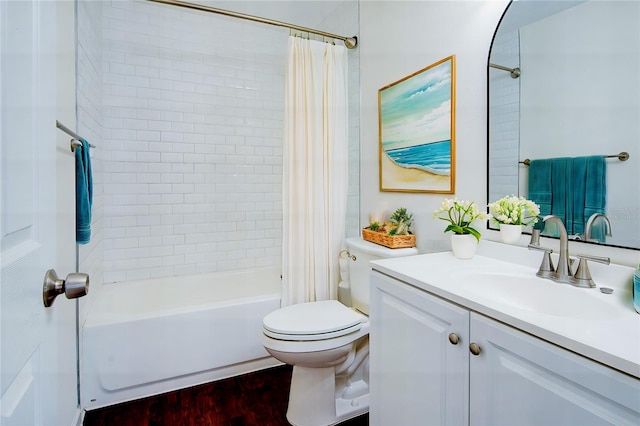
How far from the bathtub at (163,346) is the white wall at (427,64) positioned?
1.08 metres

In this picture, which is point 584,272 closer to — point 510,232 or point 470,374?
point 510,232

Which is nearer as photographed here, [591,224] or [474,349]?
[474,349]

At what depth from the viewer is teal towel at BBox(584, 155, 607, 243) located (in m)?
1.10

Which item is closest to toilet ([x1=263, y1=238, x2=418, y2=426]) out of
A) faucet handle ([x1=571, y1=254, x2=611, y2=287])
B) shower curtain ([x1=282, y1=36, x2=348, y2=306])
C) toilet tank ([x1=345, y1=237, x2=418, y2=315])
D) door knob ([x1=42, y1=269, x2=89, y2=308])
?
toilet tank ([x1=345, y1=237, x2=418, y2=315])

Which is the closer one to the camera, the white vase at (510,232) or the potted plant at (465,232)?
the white vase at (510,232)

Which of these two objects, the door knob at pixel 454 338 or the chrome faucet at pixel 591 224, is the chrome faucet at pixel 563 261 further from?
the door knob at pixel 454 338

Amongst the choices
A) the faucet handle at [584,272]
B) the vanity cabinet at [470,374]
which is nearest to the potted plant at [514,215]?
the faucet handle at [584,272]

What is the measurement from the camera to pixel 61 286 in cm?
66

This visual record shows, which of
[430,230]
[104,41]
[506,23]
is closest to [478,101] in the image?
[506,23]

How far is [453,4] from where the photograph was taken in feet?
5.27

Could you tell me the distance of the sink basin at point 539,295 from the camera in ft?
3.14

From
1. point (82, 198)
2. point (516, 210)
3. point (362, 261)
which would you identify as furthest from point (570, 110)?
point (82, 198)

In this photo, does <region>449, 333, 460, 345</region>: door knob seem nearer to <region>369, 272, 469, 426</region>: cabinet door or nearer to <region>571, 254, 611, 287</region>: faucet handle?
<region>369, 272, 469, 426</region>: cabinet door

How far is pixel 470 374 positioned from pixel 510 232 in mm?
624
